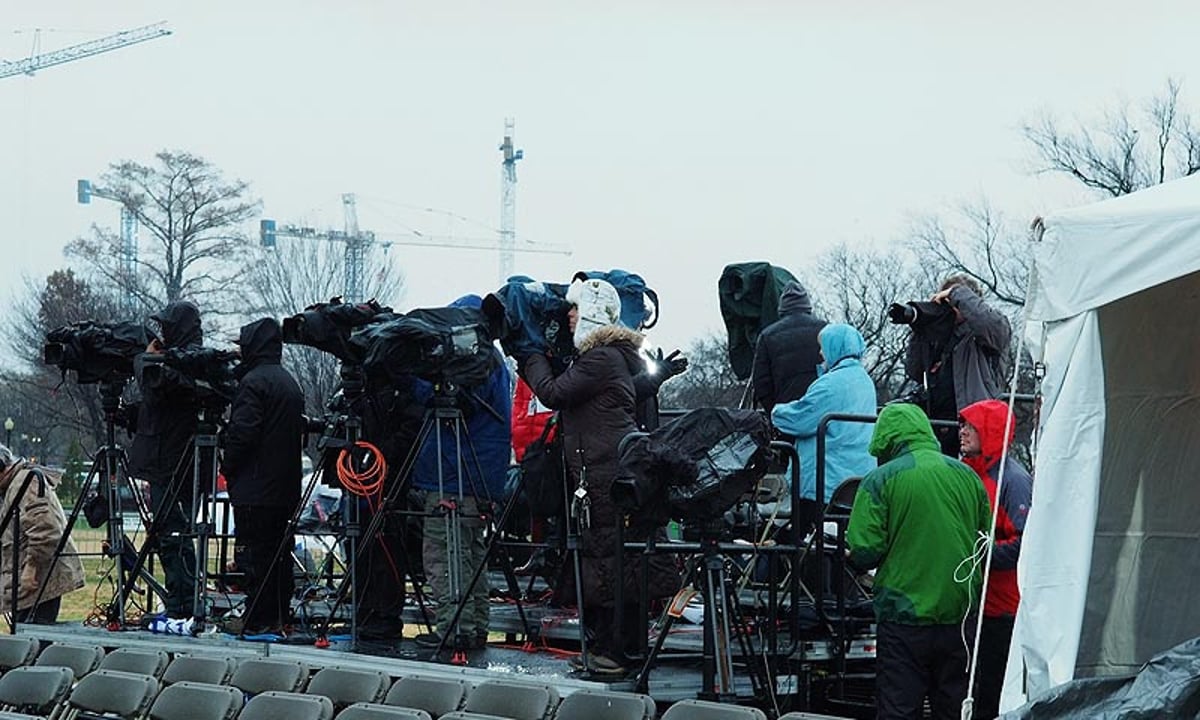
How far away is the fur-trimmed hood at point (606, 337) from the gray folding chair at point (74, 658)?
3046 mm

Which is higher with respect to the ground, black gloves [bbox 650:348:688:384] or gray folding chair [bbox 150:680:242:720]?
black gloves [bbox 650:348:688:384]

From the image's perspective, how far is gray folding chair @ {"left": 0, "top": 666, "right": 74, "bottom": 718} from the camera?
26.4ft

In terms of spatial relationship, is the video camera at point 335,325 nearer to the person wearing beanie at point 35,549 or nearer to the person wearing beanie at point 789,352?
the person wearing beanie at point 789,352

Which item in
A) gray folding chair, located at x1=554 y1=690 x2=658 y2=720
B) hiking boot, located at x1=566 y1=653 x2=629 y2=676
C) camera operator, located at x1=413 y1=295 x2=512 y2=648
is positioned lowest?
gray folding chair, located at x1=554 y1=690 x2=658 y2=720

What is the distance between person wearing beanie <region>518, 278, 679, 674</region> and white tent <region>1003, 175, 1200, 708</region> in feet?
6.60

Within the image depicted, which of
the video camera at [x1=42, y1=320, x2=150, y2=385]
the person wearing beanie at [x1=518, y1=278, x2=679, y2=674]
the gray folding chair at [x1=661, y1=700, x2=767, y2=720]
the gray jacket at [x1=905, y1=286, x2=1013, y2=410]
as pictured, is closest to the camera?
the gray folding chair at [x1=661, y1=700, x2=767, y2=720]

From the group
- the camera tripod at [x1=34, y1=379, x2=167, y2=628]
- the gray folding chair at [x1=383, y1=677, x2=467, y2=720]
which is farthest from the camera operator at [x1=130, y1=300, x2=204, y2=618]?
the gray folding chair at [x1=383, y1=677, x2=467, y2=720]

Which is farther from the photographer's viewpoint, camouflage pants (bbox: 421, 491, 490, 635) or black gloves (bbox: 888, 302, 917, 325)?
camouflage pants (bbox: 421, 491, 490, 635)

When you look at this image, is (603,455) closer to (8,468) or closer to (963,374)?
(963,374)

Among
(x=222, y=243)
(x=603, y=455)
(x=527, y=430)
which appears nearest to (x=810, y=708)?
(x=603, y=455)

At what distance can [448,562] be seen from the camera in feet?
27.7

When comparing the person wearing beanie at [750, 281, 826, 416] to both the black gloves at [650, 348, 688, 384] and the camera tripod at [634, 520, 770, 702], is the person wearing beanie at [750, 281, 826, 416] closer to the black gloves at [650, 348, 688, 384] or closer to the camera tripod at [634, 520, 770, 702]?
the black gloves at [650, 348, 688, 384]

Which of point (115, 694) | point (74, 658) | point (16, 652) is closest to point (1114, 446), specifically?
point (115, 694)

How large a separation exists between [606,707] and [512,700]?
0.56 metres
